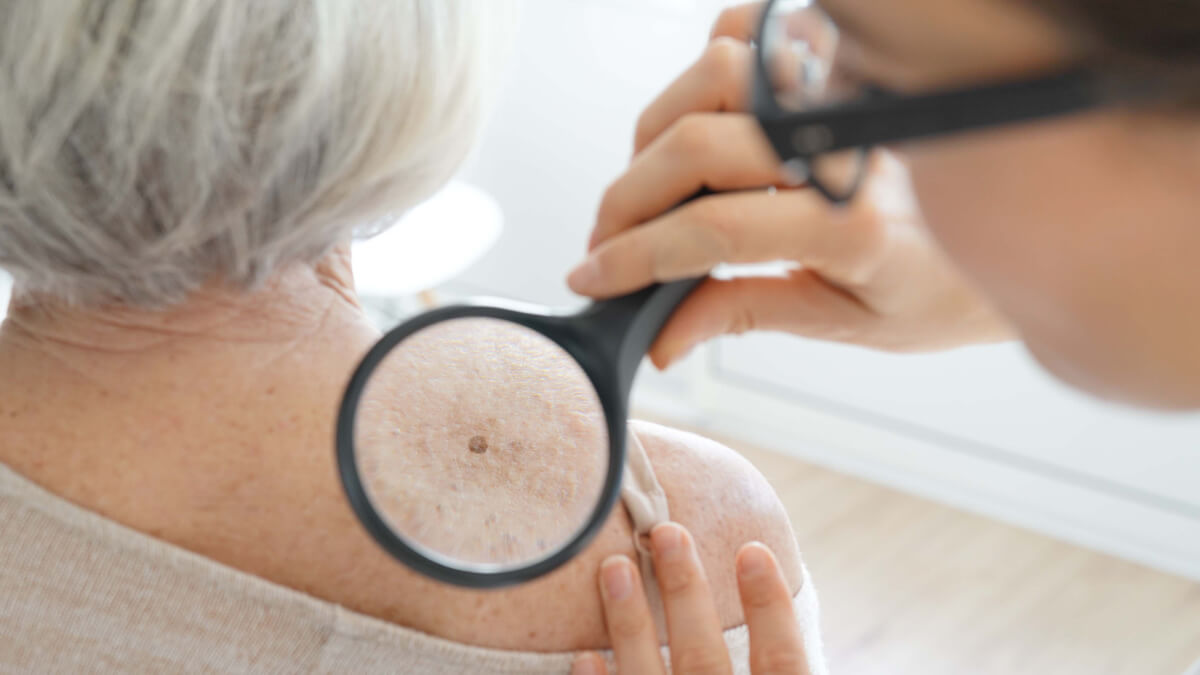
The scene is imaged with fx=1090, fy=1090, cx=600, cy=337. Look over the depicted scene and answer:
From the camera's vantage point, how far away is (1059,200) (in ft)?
1.60

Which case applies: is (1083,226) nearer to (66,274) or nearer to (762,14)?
(762,14)

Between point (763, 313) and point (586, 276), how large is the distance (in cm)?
20

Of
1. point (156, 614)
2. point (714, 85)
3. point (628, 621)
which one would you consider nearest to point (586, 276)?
point (714, 85)

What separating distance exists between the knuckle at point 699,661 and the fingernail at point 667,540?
73 millimetres

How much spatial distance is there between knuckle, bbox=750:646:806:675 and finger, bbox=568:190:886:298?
0.32 m

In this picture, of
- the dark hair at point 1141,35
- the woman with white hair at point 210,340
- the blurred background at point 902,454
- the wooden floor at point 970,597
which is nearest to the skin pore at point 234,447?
the woman with white hair at point 210,340

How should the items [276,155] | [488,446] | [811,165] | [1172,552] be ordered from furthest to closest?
1. [1172,552]
2. [488,446]
3. [276,155]
4. [811,165]

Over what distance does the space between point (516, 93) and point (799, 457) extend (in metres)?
1.33

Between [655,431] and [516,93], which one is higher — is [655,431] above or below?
above

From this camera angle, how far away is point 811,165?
0.59m

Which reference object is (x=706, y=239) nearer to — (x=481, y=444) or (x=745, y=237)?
(x=745, y=237)

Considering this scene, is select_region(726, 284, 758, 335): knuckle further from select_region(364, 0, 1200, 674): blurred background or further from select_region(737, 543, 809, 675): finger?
select_region(364, 0, 1200, 674): blurred background

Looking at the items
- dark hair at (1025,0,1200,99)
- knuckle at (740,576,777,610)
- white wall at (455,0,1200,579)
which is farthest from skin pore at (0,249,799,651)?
white wall at (455,0,1200,579)

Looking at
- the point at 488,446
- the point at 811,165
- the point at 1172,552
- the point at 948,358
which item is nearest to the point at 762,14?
the point at 811,165
